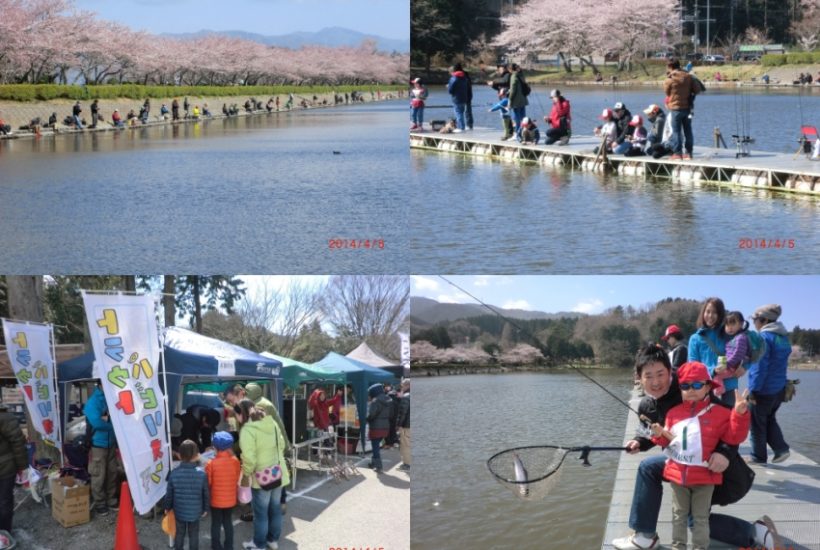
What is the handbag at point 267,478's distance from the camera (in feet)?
17.7

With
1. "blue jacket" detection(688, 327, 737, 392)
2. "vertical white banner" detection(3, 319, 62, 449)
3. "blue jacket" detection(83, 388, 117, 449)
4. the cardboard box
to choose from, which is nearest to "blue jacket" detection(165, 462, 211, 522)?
the cardboard box

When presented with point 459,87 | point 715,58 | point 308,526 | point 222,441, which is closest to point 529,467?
point 222,441

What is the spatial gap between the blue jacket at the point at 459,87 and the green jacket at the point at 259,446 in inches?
379

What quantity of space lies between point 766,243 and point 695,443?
17.7ft

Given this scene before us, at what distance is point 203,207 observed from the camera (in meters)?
12.8

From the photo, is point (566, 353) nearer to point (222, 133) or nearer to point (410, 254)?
point (410, 254)

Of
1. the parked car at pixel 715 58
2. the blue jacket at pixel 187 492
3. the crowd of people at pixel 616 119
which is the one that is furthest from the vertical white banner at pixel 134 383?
the parked car at pixel 715 58

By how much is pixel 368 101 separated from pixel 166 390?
46.6m

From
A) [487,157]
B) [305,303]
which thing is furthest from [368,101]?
[487,157]

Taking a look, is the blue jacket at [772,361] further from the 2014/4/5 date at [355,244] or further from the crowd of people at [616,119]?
the crowd of people at [616,119]

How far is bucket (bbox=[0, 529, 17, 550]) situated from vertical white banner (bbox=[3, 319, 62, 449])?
3.54 ft

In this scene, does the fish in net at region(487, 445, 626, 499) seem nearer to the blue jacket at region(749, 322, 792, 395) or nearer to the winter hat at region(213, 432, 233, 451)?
the blue jacket at region(749, 322, 792, 395)

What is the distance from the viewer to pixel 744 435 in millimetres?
3746

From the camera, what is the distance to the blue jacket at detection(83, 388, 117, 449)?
612cm
